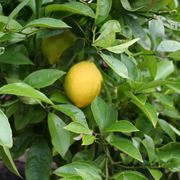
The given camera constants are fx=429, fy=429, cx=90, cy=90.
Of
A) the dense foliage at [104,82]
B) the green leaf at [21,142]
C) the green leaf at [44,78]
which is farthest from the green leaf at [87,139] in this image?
the green leaf at [21,142]

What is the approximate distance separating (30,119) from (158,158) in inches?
9.7

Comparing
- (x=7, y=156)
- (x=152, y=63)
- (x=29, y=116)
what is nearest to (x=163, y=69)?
(x=152, y=63)

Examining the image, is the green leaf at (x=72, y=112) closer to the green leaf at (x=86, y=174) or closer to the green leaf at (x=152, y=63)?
the green leaf at (x=86, y=174)

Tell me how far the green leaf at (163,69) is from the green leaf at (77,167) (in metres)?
0.28

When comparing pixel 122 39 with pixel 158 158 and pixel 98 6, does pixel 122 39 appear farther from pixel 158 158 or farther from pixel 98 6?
pixel 158 158

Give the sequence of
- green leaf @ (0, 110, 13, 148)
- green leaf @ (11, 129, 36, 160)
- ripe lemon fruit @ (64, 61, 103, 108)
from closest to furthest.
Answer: green leaf @ (0, 110, 13, 148), ripe lemon fruit @ (64, 61, 103, 108), green leaf @ (11, 129, 36, 160)

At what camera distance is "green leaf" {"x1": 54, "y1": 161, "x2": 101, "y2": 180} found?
2.21ft

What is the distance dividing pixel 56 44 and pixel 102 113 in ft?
0.54

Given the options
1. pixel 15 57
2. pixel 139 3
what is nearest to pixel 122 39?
pixel 139 3

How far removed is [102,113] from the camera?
2.43 feet

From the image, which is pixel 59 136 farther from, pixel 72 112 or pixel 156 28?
pixel 156 28

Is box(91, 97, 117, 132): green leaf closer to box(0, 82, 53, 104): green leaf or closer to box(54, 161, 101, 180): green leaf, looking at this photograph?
box(54, 161, 101, 180): green leaf

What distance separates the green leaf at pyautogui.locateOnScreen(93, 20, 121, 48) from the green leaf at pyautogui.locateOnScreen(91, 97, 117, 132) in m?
0.11

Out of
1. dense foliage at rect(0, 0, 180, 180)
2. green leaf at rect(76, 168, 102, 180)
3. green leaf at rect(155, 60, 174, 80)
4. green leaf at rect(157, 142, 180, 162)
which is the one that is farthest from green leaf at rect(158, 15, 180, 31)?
green leaf at rect(76, 168, 102, 180)
